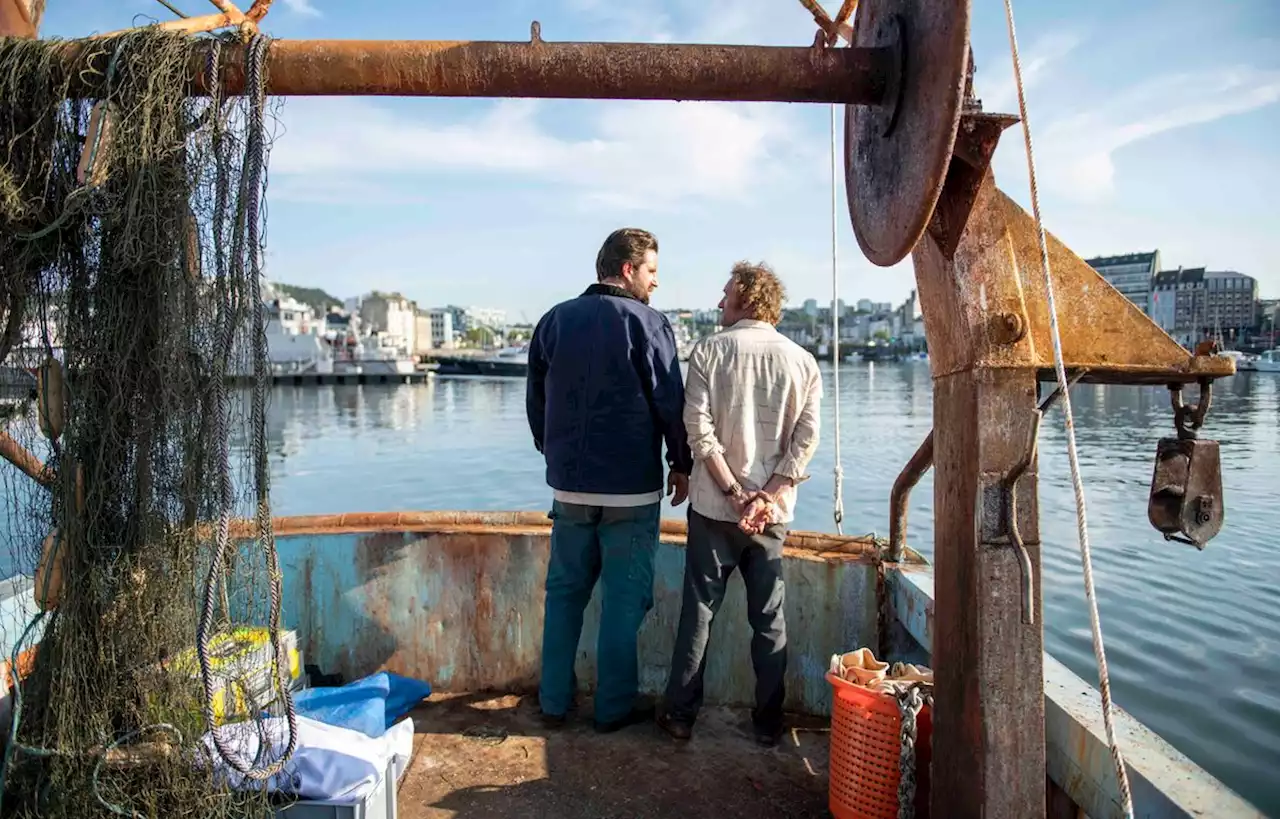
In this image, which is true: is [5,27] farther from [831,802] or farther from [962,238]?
[831,802]

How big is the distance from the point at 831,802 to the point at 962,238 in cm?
192

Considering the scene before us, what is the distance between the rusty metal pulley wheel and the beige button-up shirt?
824 mm

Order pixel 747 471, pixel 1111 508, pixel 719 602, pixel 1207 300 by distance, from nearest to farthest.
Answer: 1. pixel 747 471
2. pixel 719 602
3. pixel 1111 508
4. pixel 1207 300

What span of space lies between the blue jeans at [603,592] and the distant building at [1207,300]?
102781mm

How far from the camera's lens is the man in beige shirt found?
A: 328 cm

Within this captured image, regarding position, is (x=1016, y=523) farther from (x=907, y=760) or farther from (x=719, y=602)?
(x=719, y=602)

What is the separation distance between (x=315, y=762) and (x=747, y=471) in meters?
1.83

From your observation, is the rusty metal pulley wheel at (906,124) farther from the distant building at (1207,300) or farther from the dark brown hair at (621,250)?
the distant building at (1207,300)

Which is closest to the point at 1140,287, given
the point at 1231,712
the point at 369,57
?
the point at 1231,712

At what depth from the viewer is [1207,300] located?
99.6 meters

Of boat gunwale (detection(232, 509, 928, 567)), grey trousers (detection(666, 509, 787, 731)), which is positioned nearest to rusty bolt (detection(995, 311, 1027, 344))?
grey trousers (detection(666, 509, 787, 731))

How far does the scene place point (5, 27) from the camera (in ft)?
8.62

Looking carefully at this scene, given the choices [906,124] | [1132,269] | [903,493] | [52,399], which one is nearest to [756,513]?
[903,493]

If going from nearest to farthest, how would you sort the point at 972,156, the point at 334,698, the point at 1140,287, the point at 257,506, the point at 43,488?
the point at 972,156 → the point at 257,506 → the point at 43,488 → the point at 334,698 → the point at 1140,287
